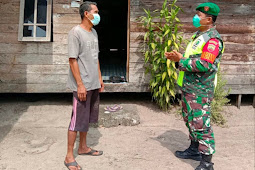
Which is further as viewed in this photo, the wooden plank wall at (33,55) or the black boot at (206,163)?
the wooden plank wall at (33,55)

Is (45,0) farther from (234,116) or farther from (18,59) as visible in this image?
(234,116)

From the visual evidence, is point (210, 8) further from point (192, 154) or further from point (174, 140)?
point (174, 140)

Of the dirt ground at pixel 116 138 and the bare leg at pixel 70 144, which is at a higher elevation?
the bare leg at pixel 70 144

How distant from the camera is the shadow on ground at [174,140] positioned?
4035mm

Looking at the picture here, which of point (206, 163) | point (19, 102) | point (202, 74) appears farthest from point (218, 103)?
point (19, 102)

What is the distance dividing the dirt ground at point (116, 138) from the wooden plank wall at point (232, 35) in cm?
66

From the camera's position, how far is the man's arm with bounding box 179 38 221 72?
290cm

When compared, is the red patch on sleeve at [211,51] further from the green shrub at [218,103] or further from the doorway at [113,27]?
the doorway at [113,27]

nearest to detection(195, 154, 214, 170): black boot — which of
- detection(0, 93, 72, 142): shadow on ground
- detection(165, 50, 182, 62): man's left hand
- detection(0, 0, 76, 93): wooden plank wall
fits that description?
detection(165, 50, 182, 62): man's left hand

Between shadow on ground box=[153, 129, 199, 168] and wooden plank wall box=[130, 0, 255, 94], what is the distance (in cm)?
146

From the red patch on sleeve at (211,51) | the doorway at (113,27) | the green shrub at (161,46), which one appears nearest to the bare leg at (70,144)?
the red patch on sleeve at (211,51)

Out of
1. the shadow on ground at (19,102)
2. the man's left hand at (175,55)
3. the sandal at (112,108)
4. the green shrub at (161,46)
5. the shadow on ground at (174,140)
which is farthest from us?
the sandal at (112,108)

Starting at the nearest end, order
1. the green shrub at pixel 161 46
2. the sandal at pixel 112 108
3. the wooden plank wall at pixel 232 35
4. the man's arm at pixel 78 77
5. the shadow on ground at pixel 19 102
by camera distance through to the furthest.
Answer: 1. the man's arm at pixel 78 77
2. the shadow on ground at pixel 19 102
3. the green shrub at pixel 161 46
4. the sandal at pixel 112 108
5. the wooden plank wall at pixel 232 35

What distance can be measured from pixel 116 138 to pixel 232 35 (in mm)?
3267
